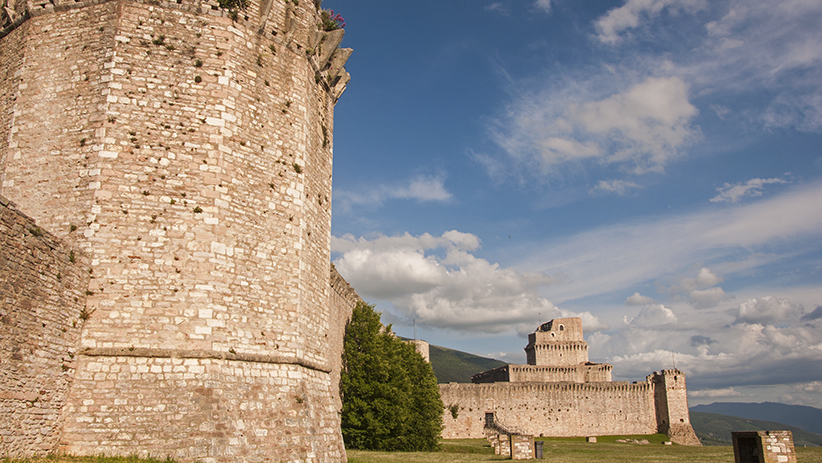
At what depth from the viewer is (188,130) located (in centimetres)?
1081

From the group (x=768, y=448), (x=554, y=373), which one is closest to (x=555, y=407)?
(x=554, y=373)

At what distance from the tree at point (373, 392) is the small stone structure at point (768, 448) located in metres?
12.7

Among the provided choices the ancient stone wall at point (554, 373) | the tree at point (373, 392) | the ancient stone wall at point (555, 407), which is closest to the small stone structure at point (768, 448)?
the tree at point (373, 392)

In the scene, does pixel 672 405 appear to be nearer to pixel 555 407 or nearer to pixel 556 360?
pixel 555 407

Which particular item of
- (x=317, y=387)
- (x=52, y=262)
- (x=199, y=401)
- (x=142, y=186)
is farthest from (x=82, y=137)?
(x=317, y=387)

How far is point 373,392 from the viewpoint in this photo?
72.7 feet

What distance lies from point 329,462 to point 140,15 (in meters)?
10.2

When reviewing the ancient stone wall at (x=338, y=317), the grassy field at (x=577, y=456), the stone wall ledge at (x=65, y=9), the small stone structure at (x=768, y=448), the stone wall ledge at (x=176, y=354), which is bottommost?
the grassy field at (x=577, y=456)

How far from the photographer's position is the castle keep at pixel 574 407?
50500 millimetres

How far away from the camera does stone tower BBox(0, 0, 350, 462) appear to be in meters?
9.28

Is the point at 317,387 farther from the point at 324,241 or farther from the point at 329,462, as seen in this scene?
the point at 324,241

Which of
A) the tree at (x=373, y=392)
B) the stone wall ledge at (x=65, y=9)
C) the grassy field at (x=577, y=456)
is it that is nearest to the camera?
the stone wall ledge at (x=65, y=9)

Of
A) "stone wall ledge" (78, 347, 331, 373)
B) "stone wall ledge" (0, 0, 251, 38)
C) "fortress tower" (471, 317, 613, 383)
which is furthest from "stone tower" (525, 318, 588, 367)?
"stone wall ledge" (0, 0, 251, 38)

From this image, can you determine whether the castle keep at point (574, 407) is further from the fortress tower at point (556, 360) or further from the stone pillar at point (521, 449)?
the stone pillar at point (521, 449)
